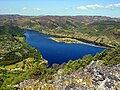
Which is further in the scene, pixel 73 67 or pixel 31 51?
pixel 31 51

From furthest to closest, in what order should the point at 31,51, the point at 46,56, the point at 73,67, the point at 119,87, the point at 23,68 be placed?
1. the point at 31,51
2. the point at 46,56
3. the point at 23,68
4. the point at 73,67
5. the point at 119,87

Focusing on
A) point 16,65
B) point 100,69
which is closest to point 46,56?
point 16,65

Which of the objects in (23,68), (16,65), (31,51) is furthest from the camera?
(31,51)

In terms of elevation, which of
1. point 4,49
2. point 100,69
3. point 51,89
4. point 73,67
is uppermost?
point 100,69

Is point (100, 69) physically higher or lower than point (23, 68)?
higher

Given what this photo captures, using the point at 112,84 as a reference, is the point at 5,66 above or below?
below

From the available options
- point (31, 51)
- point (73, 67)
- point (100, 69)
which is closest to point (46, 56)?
point (31, 51)

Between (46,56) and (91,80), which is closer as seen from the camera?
(91,80)

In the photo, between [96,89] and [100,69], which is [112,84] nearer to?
[96,89]

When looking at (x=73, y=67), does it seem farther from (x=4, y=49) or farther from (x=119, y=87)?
(x=4, y=49)
